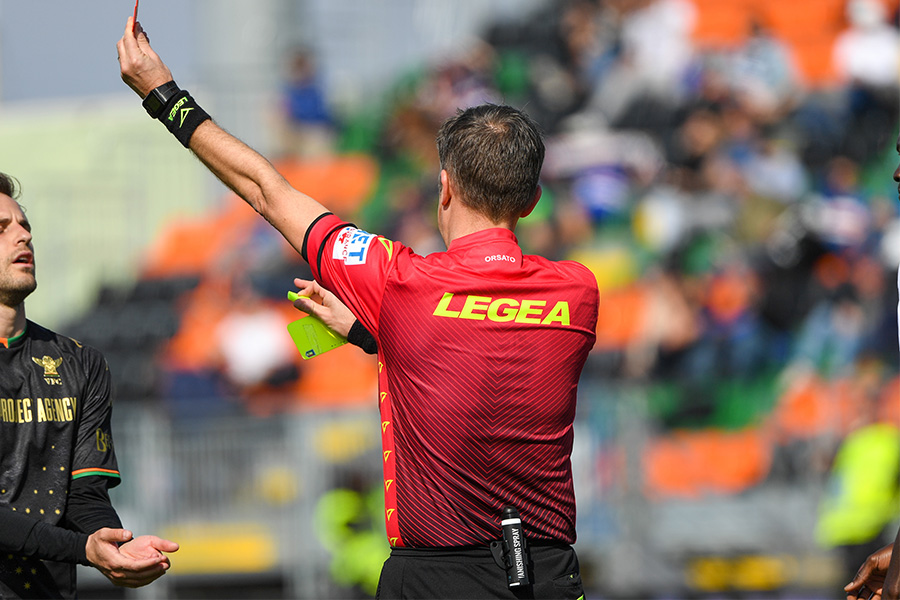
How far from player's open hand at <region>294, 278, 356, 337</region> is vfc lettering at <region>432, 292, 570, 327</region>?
0.58 m

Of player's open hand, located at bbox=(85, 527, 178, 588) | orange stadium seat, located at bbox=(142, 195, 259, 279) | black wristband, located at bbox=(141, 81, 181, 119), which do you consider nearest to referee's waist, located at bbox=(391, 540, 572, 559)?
player's open hand, located at bbox=(85, 527, 178, 588)

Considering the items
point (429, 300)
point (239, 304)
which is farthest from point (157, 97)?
point (239, 304)

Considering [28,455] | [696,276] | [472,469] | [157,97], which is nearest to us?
[472,469]

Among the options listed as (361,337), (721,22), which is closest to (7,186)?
(361,337)

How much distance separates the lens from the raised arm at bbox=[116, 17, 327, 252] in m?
3.45

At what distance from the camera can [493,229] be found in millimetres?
3461

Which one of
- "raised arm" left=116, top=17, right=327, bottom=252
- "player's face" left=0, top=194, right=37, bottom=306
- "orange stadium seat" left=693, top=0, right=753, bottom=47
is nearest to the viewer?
"raised arm" left=116, top=17, right=327, bottom=252

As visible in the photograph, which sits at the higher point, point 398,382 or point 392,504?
point 398,382

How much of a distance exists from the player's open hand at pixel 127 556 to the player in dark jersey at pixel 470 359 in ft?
2.32

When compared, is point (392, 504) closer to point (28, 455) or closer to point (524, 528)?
point (524, 528)

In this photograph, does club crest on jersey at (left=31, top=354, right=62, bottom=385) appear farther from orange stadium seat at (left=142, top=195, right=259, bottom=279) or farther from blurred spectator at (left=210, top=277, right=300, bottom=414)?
orange stadium seat at (left=142, top=195, right=259, bottom=279)

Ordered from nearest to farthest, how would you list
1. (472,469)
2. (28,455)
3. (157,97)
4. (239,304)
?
(472,469) → (157,97) → (28,455) → (239,304)

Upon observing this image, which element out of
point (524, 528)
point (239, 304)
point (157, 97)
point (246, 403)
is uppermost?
point (239, 304)

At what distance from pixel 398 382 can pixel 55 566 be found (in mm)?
1522
